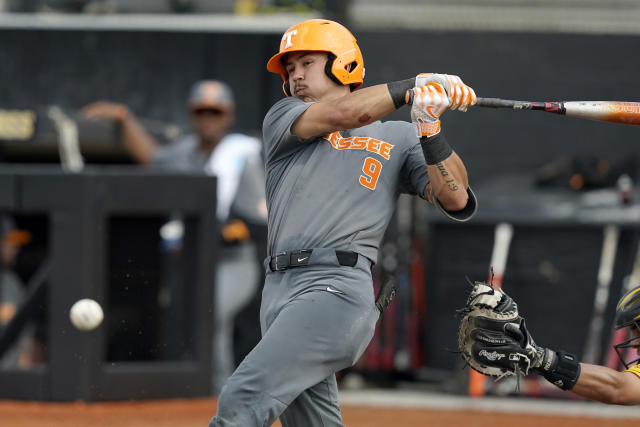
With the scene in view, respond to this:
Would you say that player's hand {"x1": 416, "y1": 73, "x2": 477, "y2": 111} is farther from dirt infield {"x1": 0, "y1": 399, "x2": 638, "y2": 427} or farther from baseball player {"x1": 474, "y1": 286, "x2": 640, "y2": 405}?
dirt infield {"x1": 0, "y1": 399, "x2": 638, "y2": 427}

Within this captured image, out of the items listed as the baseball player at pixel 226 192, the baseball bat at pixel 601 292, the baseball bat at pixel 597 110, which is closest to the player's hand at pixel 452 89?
the baseball bat at pixel 597 110

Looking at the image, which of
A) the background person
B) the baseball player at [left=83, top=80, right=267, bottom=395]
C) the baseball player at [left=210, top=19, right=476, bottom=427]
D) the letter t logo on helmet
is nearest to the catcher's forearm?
the baseball player at [left=210, top=19, right=476, bottom=427]

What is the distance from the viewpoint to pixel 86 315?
727cm

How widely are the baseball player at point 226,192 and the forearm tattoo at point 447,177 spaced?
12.5 ft

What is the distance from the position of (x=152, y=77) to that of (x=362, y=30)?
2267 mm

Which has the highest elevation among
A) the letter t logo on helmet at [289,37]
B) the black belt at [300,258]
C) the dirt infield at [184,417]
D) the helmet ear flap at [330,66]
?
the letter t logo on helmet at [289,37]

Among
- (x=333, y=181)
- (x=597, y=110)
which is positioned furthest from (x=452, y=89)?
(x=597, y=110)

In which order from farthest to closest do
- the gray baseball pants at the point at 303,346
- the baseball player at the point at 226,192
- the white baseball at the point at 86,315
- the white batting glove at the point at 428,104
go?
the baseball player at the point at 226,192 < the white baseball at the point at 86,315 < the white batting glove at the point at 428,104 < the gray baseball pants at the point at 303,346

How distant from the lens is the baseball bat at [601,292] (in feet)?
26.7

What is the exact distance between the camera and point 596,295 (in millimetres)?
8211

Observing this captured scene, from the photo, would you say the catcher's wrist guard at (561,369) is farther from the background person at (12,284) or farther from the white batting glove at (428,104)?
the background person at (12,284)

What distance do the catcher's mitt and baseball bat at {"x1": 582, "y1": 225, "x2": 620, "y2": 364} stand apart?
4.42 meters

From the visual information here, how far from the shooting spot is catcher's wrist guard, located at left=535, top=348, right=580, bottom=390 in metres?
3.91

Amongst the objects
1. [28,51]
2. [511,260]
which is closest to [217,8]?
[28,51]
